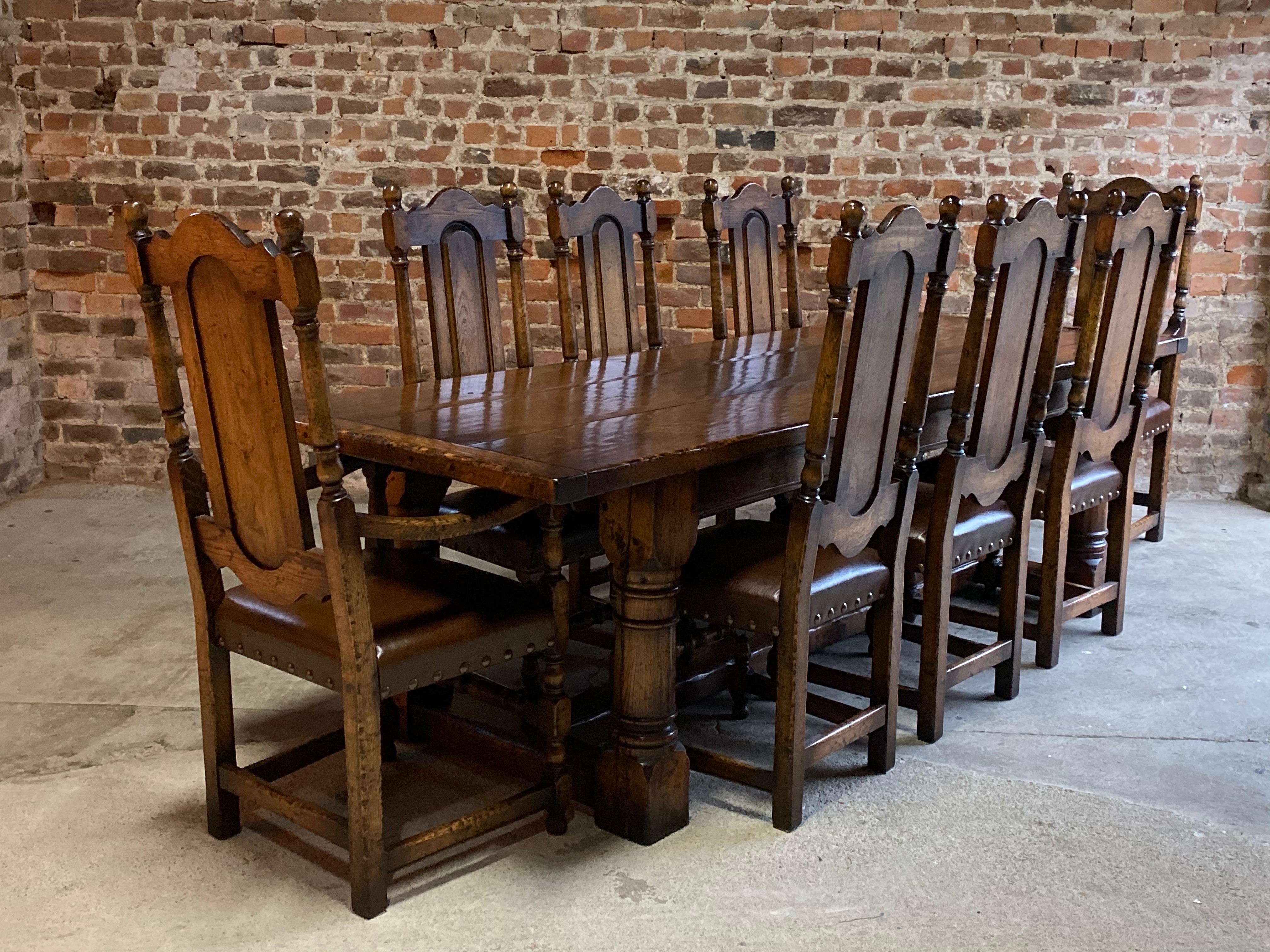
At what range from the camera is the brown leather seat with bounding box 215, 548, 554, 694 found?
2381 mm

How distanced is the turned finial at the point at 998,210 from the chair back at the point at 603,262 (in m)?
1.36

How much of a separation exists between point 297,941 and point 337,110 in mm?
3772

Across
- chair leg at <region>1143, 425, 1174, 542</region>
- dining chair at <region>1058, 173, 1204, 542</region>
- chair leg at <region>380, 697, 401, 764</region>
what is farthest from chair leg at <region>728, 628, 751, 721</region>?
chair leg at <region>1143, 425, 1174, 542</region>

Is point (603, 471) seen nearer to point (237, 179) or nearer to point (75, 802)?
point (75, 802)

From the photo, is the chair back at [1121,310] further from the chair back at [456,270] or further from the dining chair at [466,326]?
the chair back at [456,270]

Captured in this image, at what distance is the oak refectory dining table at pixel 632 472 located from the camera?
2477mm

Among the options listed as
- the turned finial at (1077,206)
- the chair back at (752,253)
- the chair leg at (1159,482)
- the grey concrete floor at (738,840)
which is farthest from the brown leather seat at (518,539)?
the chair leg at (1159,482)

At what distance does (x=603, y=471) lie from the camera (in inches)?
94.0

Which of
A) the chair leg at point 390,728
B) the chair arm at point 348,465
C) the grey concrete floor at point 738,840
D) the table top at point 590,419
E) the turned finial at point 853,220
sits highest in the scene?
the turned finial at point 853,220

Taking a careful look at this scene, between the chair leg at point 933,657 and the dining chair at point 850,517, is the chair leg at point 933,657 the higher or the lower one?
the lower one

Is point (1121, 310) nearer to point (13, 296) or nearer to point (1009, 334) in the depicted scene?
point (1009, 334)

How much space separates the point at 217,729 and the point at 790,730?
114cm

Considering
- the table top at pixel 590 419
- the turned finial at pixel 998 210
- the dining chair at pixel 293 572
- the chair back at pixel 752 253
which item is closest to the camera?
the dining chair at pixel 293 572

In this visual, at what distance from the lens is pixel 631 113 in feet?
17.3
